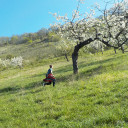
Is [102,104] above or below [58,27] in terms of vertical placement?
below

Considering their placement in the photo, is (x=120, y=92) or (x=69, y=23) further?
(x=69, y=23)

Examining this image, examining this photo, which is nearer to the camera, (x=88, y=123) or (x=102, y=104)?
(x=88, y=123)

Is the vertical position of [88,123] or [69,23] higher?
[69,23]

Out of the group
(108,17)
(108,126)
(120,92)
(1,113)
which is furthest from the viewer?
(108,17)

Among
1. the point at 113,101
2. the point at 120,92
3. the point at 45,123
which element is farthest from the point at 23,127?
the point at 120,92

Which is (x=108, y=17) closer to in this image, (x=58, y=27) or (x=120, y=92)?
(x=58, y=27)

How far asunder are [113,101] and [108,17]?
10539mm

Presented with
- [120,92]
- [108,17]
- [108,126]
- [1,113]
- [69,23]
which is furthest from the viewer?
[69,23]

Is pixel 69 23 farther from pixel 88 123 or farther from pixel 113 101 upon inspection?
pixel 88 123

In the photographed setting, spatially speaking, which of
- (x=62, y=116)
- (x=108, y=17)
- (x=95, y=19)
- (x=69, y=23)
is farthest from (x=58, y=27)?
(x=62, y=116)

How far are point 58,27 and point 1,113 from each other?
498 inches

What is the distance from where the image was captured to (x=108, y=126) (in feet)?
14.7

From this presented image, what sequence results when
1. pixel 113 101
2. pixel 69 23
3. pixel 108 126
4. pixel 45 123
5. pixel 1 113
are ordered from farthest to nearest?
pixel 69 23
pixel 1 113
pixel 113 101
pixel 45 123
pixel 108 126

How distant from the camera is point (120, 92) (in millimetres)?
7227
